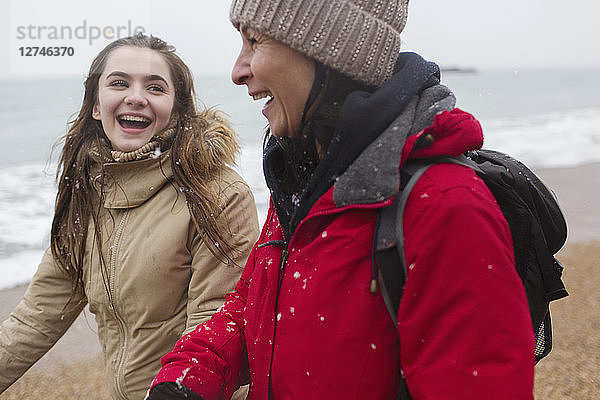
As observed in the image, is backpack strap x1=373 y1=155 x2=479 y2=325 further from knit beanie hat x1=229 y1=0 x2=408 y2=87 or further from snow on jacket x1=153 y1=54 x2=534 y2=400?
knit beanie hat x1=229 y1=0 x2=408 y2=87

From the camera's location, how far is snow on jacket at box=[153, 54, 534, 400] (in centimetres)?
114

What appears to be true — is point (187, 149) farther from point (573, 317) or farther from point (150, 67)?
point (573, 317)

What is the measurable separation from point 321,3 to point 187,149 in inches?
46.3

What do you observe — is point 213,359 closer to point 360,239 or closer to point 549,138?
point 360,239

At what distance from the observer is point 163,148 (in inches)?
99.7

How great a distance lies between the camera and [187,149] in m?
2.46

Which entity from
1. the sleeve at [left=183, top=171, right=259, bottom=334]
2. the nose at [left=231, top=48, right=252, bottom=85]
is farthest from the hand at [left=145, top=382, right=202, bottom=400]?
the nose at [left=231, top=48, right=252, bottom=85]

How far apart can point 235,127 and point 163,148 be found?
58.8 ft

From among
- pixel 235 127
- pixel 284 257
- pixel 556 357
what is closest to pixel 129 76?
pixel 284 257

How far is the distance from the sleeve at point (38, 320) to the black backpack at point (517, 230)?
190 cm

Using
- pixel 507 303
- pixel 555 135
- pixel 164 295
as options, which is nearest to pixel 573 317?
pixel 164 295

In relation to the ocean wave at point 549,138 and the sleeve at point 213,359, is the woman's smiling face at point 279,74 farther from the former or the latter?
the ocean wave at point 549,138

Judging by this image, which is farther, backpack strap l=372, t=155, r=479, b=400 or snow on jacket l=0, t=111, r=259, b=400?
snow on jacket l=0, t=111, r=259, b=400

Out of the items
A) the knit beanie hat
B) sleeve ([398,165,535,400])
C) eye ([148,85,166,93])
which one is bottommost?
eye ([148,85,166,93])
